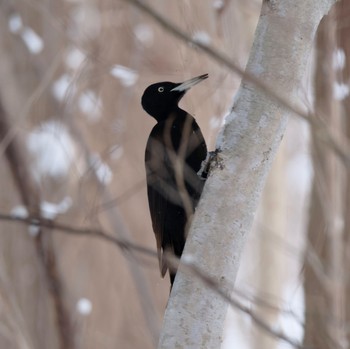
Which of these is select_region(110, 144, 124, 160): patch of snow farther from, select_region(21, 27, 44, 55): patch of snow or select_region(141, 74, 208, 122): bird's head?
select_region(21, 27, 44, 55): patch of snow

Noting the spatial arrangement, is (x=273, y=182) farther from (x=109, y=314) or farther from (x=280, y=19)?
(x=280, y=19)

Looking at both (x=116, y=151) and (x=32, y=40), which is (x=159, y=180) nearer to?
(x=116, y=151)

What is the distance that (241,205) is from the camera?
275 cm

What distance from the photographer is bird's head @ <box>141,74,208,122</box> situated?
13.9 ft

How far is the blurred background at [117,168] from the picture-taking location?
4258mm

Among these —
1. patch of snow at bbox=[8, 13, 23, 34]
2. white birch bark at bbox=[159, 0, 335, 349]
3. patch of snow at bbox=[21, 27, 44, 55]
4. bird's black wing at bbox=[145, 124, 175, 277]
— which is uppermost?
patch of snow at bbox=[8, 13, 23, 34]

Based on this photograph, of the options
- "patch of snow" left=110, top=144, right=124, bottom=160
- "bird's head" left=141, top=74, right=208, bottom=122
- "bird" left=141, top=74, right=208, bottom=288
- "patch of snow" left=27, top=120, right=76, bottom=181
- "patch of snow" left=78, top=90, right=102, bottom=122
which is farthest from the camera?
"patch of snow" left=78, top=90, right=102, bottom=122

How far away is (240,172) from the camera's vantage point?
2.81m

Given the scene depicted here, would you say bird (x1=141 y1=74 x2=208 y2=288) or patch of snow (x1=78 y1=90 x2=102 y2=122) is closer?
bird (x1=141 y1=74 x2=208 y2=288)

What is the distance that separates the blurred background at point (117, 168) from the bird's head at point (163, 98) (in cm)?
9

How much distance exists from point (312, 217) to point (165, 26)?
11.8ft

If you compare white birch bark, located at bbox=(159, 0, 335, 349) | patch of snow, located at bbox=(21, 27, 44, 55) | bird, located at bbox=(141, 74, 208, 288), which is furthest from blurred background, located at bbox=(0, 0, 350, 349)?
white birch bark, located at bbox=(159, 0, 335, 349)

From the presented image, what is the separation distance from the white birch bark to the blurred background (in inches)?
12.9

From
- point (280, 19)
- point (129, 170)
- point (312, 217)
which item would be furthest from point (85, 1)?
point (280, 19)
